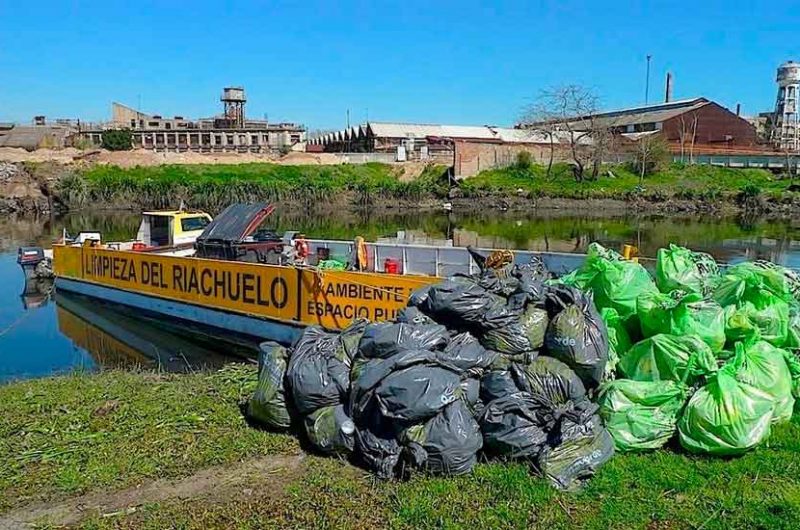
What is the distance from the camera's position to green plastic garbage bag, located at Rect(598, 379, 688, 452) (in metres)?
4.44

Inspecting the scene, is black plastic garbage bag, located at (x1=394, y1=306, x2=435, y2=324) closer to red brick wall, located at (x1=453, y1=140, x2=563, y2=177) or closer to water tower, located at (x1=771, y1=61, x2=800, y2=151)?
red brick wall, located at (x1=453, y1=140, x2=563, y2=177)

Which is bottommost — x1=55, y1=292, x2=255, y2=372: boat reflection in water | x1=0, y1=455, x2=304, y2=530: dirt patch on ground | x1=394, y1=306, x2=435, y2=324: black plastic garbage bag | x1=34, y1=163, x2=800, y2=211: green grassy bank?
x1=55, y1=292, x2=255, y2=372: boat reflection in water

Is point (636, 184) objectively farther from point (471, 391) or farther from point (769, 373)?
point (471, 391)

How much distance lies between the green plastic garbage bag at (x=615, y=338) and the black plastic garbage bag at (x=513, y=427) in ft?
4.18

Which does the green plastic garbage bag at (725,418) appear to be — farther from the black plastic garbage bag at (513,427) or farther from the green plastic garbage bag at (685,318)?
the black plastic garbage bag at (513,427)

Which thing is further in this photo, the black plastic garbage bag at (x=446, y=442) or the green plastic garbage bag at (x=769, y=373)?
the green plastic garbage bag at (x=769, y=373)

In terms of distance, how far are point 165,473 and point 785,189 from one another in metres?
43.5

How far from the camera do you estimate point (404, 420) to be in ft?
13.3

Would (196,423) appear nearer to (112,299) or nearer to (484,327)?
(484,327)

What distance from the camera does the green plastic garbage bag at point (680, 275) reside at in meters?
6.26

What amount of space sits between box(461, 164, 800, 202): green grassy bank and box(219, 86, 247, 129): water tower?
37347 mm

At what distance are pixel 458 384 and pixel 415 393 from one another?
33 centimetres

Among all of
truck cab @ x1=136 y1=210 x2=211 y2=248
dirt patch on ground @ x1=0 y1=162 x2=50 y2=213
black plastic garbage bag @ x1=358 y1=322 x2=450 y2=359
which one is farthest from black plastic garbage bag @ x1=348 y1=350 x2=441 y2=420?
dirt patch on ground @ x1=0 y1=162 x2=50 y2=213

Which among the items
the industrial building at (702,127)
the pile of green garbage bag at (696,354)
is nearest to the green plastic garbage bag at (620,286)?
the pile of green garbage bag at (696,354)
